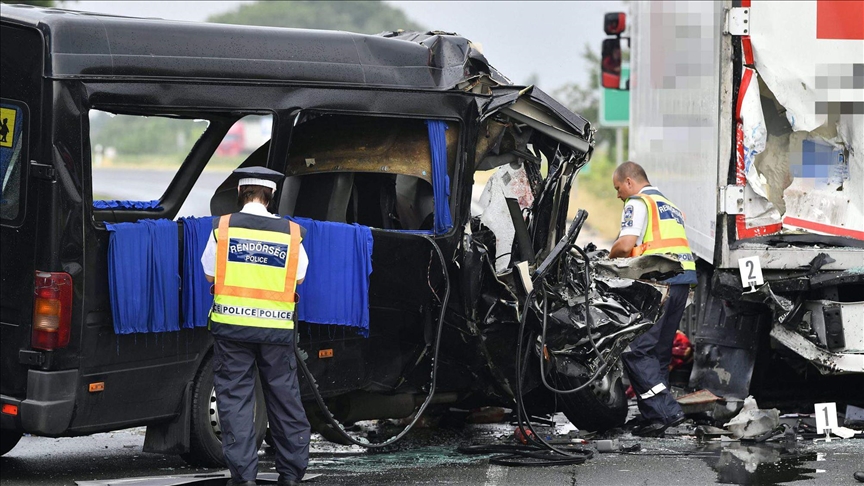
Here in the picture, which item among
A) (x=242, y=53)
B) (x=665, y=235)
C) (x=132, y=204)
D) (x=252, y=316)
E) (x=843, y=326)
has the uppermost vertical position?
(x=242, y=53)

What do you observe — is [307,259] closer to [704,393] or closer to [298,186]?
[298,186]

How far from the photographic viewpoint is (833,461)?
22.9 feet

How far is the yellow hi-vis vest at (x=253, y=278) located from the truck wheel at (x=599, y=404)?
7.26ft

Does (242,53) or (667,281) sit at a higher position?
(242,53)

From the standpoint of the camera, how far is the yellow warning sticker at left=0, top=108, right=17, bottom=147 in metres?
5.93

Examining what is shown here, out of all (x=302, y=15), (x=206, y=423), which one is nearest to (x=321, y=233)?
(x=206, y=423)

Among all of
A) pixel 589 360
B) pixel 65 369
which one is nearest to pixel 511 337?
pixel 589 360

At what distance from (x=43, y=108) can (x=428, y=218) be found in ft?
7.42

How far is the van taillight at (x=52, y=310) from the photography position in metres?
5.70

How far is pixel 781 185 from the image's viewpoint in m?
8.32

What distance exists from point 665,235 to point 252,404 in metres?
3.10

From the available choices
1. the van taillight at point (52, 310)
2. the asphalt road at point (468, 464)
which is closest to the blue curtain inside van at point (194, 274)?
the van taillight at point (52, 310)

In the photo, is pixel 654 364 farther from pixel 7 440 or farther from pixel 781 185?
pixel 7 440

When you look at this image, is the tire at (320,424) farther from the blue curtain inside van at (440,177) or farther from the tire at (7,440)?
the tire at (7,440)
